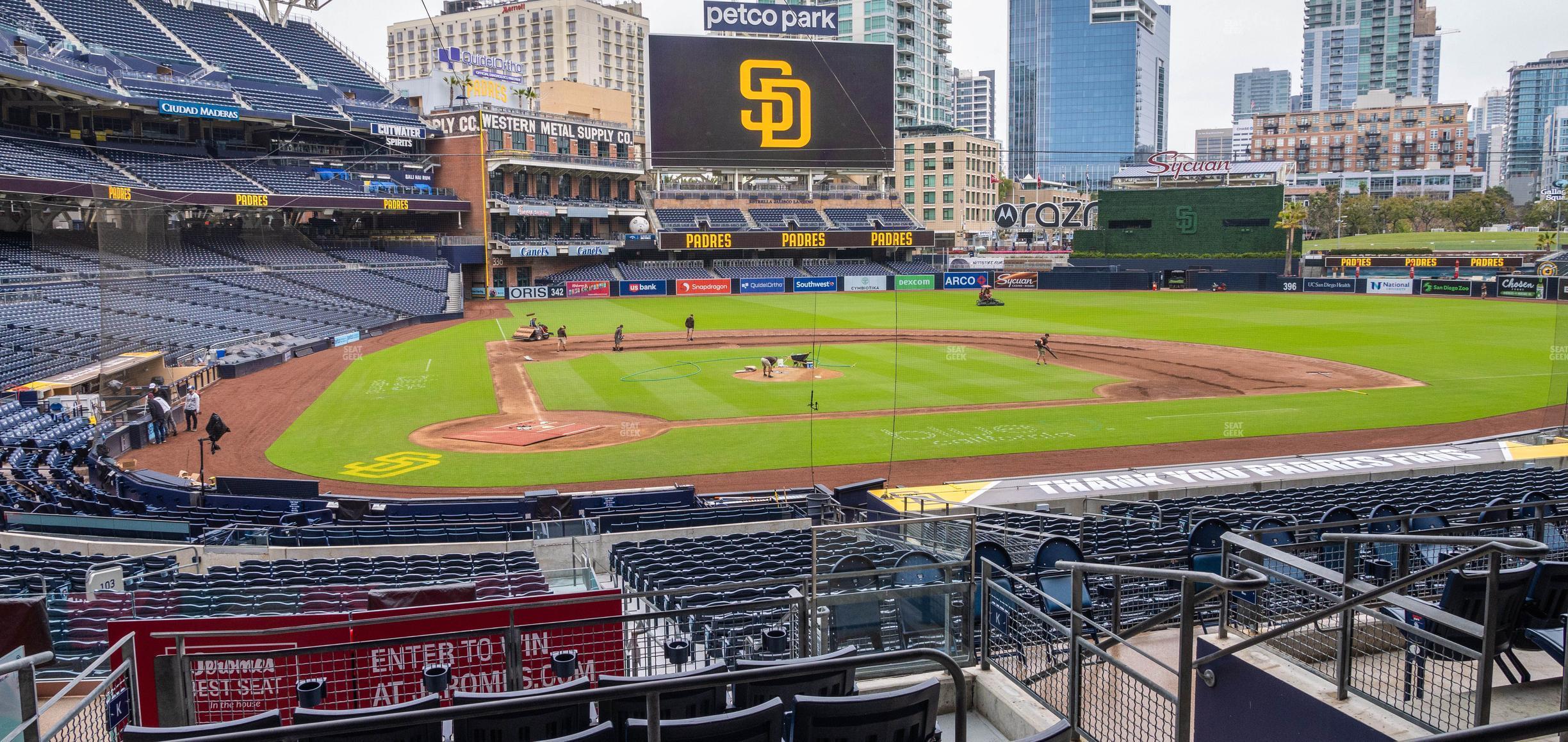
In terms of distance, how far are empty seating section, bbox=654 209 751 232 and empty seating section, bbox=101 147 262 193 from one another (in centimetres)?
3364

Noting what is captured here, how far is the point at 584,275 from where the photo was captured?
269 ft

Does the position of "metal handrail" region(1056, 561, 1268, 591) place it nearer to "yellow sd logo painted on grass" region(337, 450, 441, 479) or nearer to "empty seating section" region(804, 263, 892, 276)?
"yellow sd logo painted on grass" region(337, 450, 441, 479)

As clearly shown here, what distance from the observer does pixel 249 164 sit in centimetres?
6606

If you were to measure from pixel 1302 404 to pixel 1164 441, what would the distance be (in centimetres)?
759

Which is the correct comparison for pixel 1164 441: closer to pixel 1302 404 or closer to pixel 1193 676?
pixel 1302 404

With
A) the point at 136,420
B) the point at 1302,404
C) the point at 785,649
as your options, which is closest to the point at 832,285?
the point at 1302,404

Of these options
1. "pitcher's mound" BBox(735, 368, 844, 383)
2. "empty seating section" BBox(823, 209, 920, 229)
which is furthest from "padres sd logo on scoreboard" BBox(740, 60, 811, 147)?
"empty seating section" BBox(823, 209, 920, 229)

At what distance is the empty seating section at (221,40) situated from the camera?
66812 mm

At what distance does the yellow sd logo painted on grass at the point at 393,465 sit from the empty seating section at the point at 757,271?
5912cm

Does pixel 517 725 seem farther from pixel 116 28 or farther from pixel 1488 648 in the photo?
pixel 116 28

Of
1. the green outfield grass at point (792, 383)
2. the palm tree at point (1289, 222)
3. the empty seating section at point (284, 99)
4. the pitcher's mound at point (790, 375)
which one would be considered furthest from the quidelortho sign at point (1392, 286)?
the empty seating section at point (284, 99)

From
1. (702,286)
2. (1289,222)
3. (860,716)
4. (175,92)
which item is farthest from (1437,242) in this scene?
(860,716)

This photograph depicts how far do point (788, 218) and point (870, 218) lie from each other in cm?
756

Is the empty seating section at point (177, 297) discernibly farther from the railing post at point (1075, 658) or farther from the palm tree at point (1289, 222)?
the palm tree at point (1289, 222)
